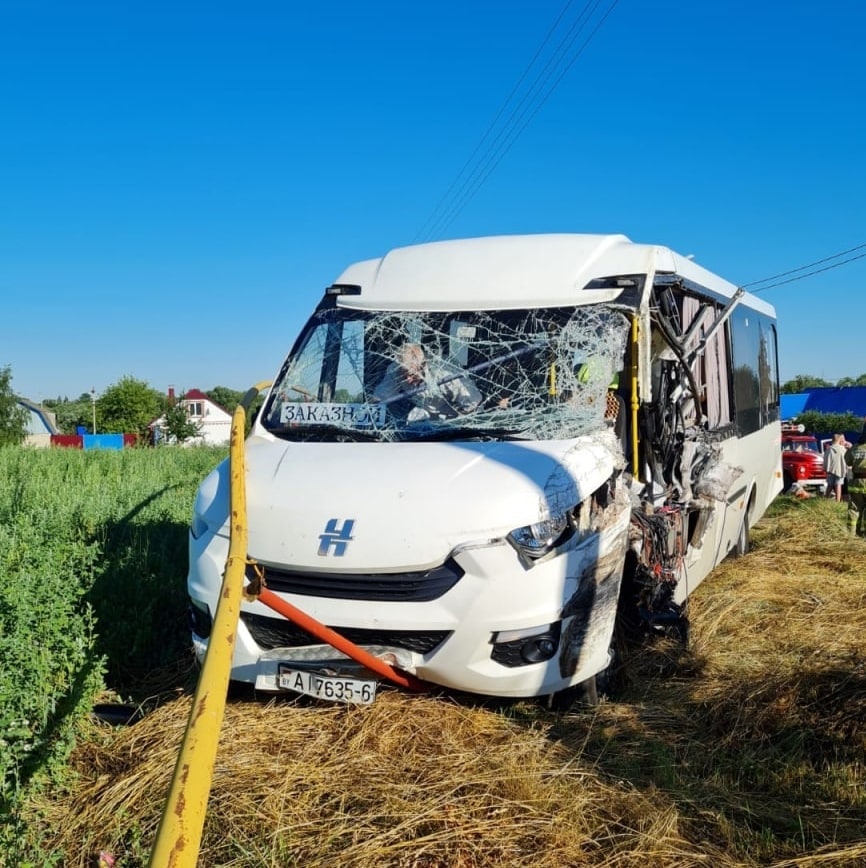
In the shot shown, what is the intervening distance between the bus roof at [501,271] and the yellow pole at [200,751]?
2.79 metres

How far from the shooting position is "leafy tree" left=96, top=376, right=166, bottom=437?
7744cm

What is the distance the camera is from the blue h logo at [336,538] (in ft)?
13.4

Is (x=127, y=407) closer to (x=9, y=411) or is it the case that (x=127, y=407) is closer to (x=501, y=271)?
(x=9, y=411)

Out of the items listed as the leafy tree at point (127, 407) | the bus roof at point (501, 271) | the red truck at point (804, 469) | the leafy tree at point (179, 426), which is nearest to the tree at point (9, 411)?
the leafy tree at point (179, 426)

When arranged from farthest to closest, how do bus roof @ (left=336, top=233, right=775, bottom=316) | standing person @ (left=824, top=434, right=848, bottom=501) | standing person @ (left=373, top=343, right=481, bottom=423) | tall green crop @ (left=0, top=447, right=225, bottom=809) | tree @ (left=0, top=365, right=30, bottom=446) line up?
1. tree @ (left=0, top=365, right=30, bottom=446)
2. standing person @ (left=824, top=434, right=848, bottom=501)
3. bus roof @ (left=336, top=233, right=775, bottom=316)
4. standing person @ (left=373, top=343, right=481, bottom=423)
5. tall green crop @ (left=0, top=447, right=225, bottom=809)

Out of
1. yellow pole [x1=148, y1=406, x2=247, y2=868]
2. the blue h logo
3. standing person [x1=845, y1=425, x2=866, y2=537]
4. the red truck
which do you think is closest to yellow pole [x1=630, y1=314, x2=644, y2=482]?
the blue h logo

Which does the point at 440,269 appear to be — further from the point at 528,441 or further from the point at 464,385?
the point at 528,441

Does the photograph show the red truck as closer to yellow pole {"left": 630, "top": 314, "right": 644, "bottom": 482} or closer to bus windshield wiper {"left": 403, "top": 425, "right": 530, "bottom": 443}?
yellow pole {"left": 630, "top": 314, "right": 644, "bottom": 482}

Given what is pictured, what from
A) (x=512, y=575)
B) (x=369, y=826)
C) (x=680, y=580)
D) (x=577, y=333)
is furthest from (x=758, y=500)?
(x=369, y=826)

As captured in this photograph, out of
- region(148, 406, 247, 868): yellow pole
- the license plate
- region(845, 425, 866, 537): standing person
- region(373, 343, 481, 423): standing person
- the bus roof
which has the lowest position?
the license plate

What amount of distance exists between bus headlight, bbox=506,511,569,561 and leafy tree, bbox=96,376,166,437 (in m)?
76.3

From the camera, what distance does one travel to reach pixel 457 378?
5.29 meters

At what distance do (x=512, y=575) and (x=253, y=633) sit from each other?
51.8 inches

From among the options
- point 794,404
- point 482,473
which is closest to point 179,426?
point 794,404
